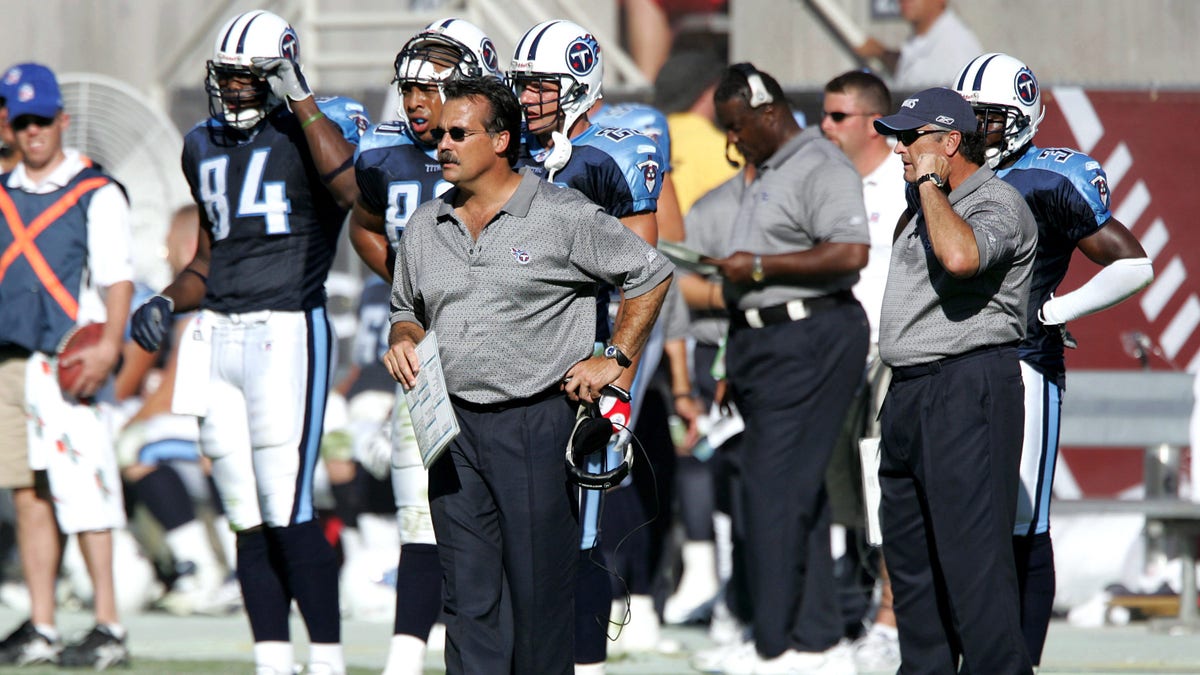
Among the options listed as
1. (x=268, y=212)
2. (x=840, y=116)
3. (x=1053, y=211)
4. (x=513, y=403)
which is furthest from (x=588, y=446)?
(x=840, y=116)

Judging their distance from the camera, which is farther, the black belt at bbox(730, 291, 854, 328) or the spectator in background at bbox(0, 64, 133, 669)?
the spectator in background at bbox(0, 64, 133, 669)

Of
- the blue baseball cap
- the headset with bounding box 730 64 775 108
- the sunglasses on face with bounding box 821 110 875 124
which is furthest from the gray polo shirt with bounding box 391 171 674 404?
the blue baseball cap

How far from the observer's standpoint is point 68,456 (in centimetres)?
683

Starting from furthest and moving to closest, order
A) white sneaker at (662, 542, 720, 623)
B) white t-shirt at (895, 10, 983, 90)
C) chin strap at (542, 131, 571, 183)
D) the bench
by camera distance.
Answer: white t-shirt at (895, 10, 983, 90)
white sneaker at (662, 542, 720, 623)
the bench
chin strap at (542, 131, 571, 183)

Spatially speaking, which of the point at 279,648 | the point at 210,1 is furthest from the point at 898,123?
the point at 210,1

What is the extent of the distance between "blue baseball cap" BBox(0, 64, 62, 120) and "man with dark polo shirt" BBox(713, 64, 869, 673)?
99.0 inches

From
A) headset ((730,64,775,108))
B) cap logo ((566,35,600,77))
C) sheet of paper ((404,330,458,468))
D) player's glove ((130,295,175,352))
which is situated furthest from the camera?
headset ((730,64,775,108))

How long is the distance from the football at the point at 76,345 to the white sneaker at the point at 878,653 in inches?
118

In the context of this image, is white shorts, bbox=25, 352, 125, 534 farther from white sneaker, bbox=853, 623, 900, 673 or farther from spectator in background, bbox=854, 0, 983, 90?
spectator in background, bbox=854, 0, 983, 90

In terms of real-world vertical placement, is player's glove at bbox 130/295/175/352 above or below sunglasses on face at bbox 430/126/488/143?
below

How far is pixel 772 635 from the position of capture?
21.0 ft

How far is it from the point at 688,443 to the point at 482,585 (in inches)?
124

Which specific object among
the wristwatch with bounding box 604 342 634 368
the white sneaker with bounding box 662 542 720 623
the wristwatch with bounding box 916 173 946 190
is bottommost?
the white sneaker with bounding box 662 542 720 623

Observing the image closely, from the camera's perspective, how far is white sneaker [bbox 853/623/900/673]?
674cm
